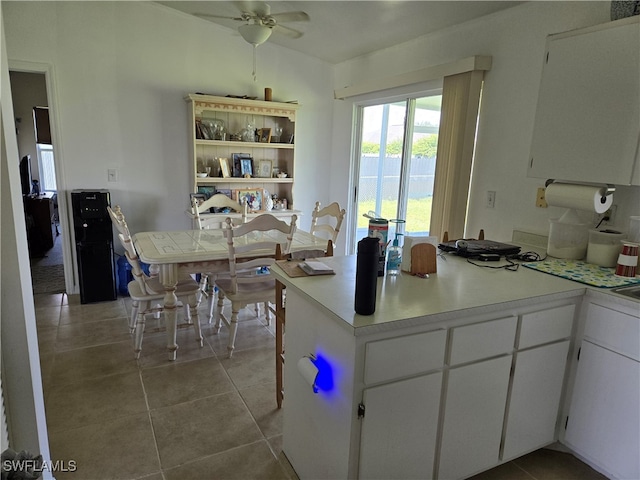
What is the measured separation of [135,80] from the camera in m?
3.79

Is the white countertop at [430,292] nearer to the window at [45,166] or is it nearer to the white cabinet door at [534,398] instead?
the white cabinet door at [534,398]

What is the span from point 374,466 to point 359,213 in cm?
→ 324

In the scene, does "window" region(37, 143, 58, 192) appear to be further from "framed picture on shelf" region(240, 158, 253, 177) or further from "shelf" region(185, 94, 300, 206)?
"framed picture on shelf" region(240, 158, 253, 177)

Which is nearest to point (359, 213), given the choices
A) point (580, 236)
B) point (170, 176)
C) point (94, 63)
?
point (170, 176)

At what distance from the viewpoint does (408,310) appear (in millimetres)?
1418

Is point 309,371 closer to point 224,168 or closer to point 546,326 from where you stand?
point 546,326

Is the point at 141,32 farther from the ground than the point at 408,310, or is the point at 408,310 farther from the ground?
the point at 141,32

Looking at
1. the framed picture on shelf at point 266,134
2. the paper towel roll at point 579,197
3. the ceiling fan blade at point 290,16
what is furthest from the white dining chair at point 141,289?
the paper towel roll at point 579,197

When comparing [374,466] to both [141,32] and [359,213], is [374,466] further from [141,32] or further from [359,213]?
[141,32]

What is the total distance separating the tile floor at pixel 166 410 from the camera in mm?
1872

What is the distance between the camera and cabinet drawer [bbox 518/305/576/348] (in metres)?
1.67

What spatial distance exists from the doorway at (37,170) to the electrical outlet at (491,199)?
4535mm

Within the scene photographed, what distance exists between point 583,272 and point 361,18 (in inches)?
96.7

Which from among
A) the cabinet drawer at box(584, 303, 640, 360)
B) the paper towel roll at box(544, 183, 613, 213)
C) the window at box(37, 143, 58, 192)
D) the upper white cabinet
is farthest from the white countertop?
the window at box(37, 143, 58, 192)
